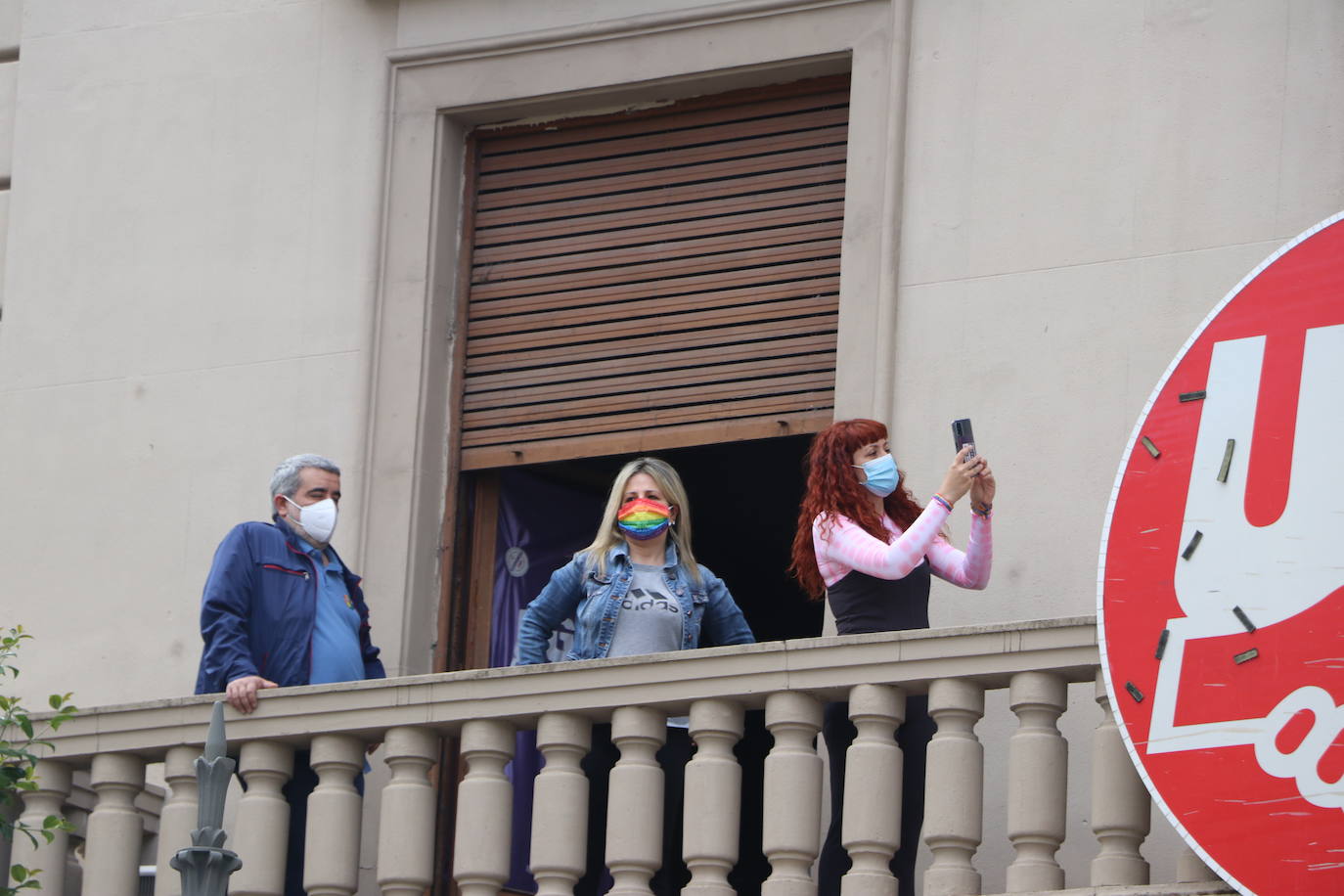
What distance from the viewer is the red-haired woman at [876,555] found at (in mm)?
8180

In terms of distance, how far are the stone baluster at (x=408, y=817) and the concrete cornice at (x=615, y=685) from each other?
59 millimetres

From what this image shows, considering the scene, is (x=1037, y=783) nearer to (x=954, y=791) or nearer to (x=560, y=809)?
(x=954, y=791)

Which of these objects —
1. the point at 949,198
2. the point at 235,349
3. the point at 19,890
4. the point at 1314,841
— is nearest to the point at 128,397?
the point at 235,349

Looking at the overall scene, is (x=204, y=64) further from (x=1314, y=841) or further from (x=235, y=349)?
(x=1314, y=841)

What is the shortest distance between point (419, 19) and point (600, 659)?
343 cm

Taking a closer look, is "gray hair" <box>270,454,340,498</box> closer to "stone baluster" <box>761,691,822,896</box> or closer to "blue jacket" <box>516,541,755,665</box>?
"blue jacket" <box>516,541,755,665</box>

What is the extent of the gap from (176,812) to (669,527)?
1679 mm

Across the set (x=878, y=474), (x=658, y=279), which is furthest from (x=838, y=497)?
(x=658, y=279)

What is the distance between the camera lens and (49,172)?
11367mm

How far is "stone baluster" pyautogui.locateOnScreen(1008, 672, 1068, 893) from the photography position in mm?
7766

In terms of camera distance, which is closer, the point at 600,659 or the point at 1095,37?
the point at 600,659

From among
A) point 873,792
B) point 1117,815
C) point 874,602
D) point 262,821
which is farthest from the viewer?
point 262,821

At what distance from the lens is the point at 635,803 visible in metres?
8.23

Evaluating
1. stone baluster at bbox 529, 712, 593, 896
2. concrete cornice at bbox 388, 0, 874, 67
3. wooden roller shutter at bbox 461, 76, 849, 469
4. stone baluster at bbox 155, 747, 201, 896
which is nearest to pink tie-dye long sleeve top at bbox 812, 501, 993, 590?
stone baluster at bbox 529, 712, 593, 896
